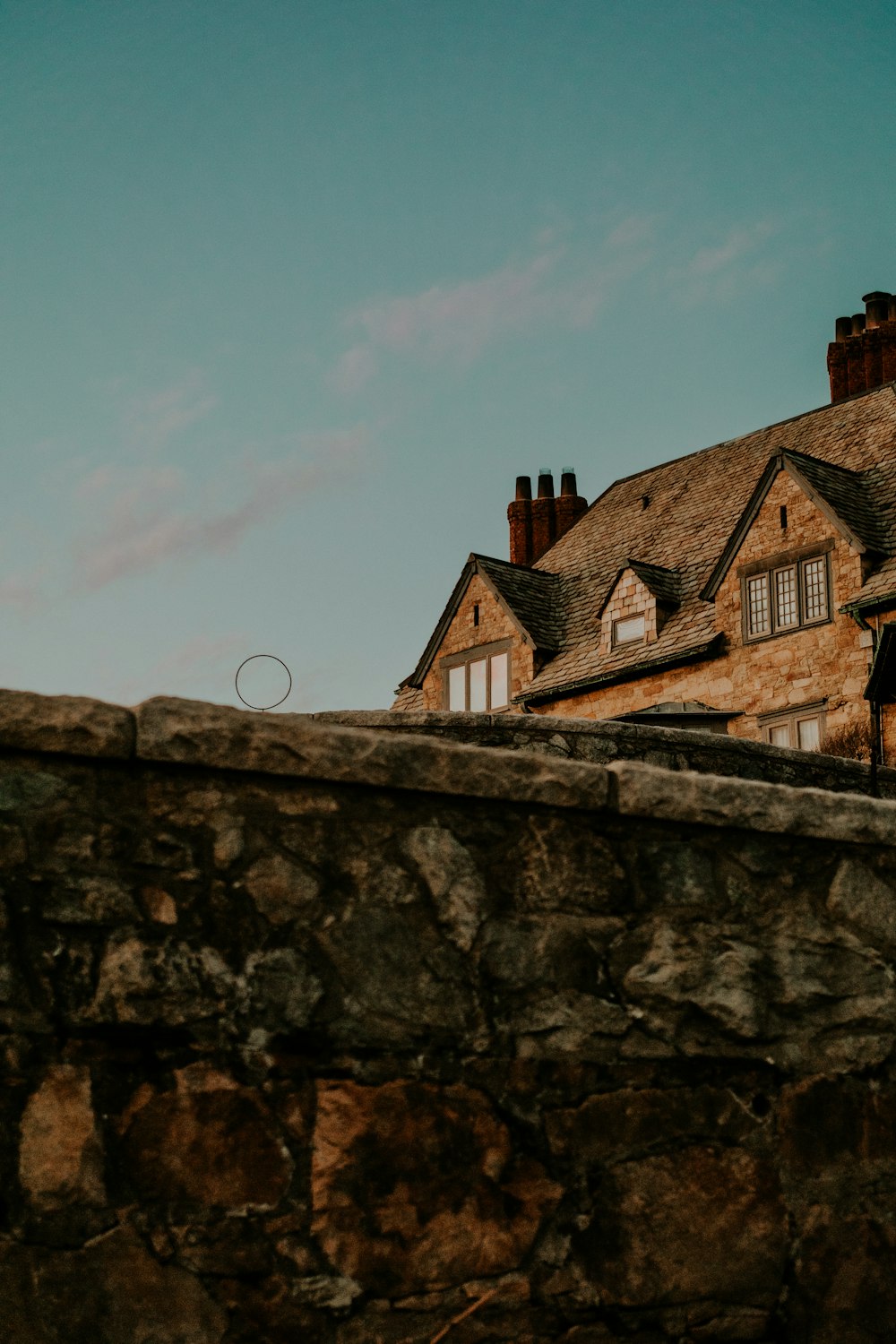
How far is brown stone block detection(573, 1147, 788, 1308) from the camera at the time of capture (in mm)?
3281

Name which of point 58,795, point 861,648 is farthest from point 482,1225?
point 861,648

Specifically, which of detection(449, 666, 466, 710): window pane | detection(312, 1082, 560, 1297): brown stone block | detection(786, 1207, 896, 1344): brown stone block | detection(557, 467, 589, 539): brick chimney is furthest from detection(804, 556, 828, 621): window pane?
detection(312, 1082, 560, 1297): brown stone block

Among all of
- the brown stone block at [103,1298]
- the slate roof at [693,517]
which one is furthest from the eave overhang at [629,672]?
the brown stone block at [103,1298]

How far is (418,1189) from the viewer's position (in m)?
3.14

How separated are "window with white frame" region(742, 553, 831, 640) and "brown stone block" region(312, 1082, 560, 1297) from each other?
65.6ft

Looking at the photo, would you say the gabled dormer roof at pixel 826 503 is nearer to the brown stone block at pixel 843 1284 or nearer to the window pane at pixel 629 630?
the window pane at pixel 629 630

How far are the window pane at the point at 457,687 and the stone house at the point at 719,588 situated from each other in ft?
0.13

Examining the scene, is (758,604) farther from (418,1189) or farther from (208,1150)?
(208,1150)

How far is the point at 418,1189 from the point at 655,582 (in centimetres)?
2357

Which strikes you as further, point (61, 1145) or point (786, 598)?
point (786, 598)

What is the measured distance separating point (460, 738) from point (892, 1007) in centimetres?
475

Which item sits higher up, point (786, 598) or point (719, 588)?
point (719, 588)

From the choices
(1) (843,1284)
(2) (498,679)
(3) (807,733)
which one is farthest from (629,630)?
(1) (843,1284)

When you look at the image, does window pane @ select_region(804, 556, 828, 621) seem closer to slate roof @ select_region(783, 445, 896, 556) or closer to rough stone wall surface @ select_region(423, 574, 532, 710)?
slate roof @ select_region(783, 445, 896, 556)
